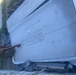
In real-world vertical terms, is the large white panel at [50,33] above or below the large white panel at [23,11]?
below

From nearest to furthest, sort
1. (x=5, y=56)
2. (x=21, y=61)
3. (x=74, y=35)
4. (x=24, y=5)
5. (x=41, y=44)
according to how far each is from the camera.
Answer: (x=74, y=35)
(x=41, y=44)
(x=24, y=5)
(x=21, y=61)
(x=5, y=56)

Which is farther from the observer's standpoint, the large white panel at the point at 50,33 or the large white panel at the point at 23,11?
the large white panel at the point at 23,11

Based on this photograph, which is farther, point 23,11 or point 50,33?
point 23,11

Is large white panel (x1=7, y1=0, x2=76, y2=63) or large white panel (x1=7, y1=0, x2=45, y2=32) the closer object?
large white panel (x1=7, y1=0, x2=76, y2=63)

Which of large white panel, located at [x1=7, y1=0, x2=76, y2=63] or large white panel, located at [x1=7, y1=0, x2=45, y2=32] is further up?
large white panel, located at [x1=7, y1=0, x2=45, y2=32]

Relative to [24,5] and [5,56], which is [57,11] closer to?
[24,5]

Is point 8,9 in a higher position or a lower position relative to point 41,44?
higher

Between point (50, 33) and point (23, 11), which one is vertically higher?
point (23, 11)

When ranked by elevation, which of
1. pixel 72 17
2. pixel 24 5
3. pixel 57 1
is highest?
pixel 24 5

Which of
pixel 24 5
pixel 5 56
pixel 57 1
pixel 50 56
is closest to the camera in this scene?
pixel 57 1

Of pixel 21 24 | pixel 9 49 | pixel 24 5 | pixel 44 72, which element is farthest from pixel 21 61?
pixel 44 72

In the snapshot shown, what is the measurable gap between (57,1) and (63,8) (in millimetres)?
144

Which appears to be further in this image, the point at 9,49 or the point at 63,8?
the point at 9,49

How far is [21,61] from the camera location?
4195mm
